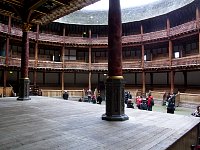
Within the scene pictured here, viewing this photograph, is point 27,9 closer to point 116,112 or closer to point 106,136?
point 116,112

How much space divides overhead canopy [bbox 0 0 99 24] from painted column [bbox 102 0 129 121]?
4.43 meters

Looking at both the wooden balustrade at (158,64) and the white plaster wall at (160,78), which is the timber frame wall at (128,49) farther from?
the white plaster wall at (160,78)

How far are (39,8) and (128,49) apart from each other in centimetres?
2238

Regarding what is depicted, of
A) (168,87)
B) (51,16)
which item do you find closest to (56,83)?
(168,87)

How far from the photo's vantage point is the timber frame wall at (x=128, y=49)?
2452 cm

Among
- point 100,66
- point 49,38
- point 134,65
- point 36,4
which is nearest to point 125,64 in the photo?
point 134,65

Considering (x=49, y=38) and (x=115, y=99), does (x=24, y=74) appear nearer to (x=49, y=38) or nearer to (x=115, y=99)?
(x=115, y=99)

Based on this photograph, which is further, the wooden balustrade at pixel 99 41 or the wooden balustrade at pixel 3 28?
the wooden balustrade at pixel 99 41

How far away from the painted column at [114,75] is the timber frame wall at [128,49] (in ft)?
57.5

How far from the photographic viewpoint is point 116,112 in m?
6.62

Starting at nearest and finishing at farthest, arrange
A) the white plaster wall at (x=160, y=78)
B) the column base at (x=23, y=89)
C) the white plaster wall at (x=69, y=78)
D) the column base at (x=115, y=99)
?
the column base at (x=115, y=99)
the column base at (x=23, y=89)
the white plaster wall at (x=160, y=78)
the white plaster wall at (x=69, y=78)

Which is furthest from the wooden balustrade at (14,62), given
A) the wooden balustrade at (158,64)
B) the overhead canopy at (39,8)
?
the wooden balustrade at (158,64)

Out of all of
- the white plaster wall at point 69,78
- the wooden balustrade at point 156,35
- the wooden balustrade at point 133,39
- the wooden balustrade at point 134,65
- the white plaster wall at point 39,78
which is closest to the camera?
the wooden balustrade at point 156,35

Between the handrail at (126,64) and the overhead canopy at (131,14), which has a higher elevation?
the overhead canopy at (131,14)
